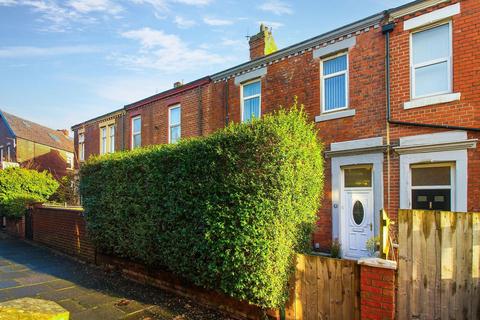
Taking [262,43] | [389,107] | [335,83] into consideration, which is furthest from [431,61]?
[262,43]

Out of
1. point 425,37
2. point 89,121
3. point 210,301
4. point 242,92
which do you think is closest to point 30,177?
point 89,121

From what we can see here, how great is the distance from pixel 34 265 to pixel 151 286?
4.50 meters

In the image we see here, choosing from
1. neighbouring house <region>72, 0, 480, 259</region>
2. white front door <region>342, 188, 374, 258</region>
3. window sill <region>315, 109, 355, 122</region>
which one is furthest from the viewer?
window sill <region>315, 109, 355, 122</region>

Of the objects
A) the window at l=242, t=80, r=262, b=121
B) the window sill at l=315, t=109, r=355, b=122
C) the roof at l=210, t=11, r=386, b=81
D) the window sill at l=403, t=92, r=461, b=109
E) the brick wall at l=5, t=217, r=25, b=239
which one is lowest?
the brick wall at l=5, t=217, r=25, b=239

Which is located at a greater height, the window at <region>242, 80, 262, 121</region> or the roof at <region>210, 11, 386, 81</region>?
the roof at <region>210, 11, 386, 81</region>

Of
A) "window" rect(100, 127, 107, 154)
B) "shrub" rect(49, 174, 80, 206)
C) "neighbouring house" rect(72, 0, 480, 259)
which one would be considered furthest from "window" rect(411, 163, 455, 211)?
"window" rect(100, 127, 107, 154)

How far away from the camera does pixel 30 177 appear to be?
15977 mm

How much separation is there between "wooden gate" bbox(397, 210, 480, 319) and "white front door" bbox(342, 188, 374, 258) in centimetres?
512

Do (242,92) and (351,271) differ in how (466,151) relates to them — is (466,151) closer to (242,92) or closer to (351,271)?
(351,271)

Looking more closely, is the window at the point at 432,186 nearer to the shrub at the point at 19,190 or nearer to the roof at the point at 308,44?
the roof at the point at 308,44

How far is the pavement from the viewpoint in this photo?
560 cm

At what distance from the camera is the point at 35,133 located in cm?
3503

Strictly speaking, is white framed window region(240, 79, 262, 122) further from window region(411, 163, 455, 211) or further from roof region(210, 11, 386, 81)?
window region(411, 163, 455, 211)

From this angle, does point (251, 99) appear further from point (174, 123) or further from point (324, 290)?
point (324, 290)
